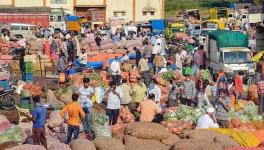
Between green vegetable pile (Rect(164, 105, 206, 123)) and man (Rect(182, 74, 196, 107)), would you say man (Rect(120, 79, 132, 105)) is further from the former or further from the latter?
man (Rect(182, 74, 196, 107))

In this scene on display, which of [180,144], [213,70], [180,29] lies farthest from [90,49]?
[180,144]

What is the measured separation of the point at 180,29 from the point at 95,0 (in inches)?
578

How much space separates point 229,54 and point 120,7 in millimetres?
37269

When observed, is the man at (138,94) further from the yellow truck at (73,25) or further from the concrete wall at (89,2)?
the concrete wall at (89,2)

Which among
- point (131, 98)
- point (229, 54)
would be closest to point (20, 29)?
point (229, 54)

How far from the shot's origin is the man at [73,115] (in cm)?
1395

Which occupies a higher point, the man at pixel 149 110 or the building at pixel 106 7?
the building at pixel 106 7

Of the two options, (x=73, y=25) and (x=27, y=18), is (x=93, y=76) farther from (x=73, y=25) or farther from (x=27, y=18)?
(x=73, y=25)

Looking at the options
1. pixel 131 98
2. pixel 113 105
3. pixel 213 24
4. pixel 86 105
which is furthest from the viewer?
pixel 213 24

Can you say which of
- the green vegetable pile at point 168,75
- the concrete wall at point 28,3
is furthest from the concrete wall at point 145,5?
the green vegetable pile at point 168,75

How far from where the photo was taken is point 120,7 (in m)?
64.3

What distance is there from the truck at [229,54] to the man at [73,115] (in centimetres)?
1300

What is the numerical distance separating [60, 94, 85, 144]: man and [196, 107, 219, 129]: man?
3.08 m

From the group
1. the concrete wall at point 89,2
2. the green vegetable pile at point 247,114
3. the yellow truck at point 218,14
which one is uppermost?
the concrete wall at point 89,2
